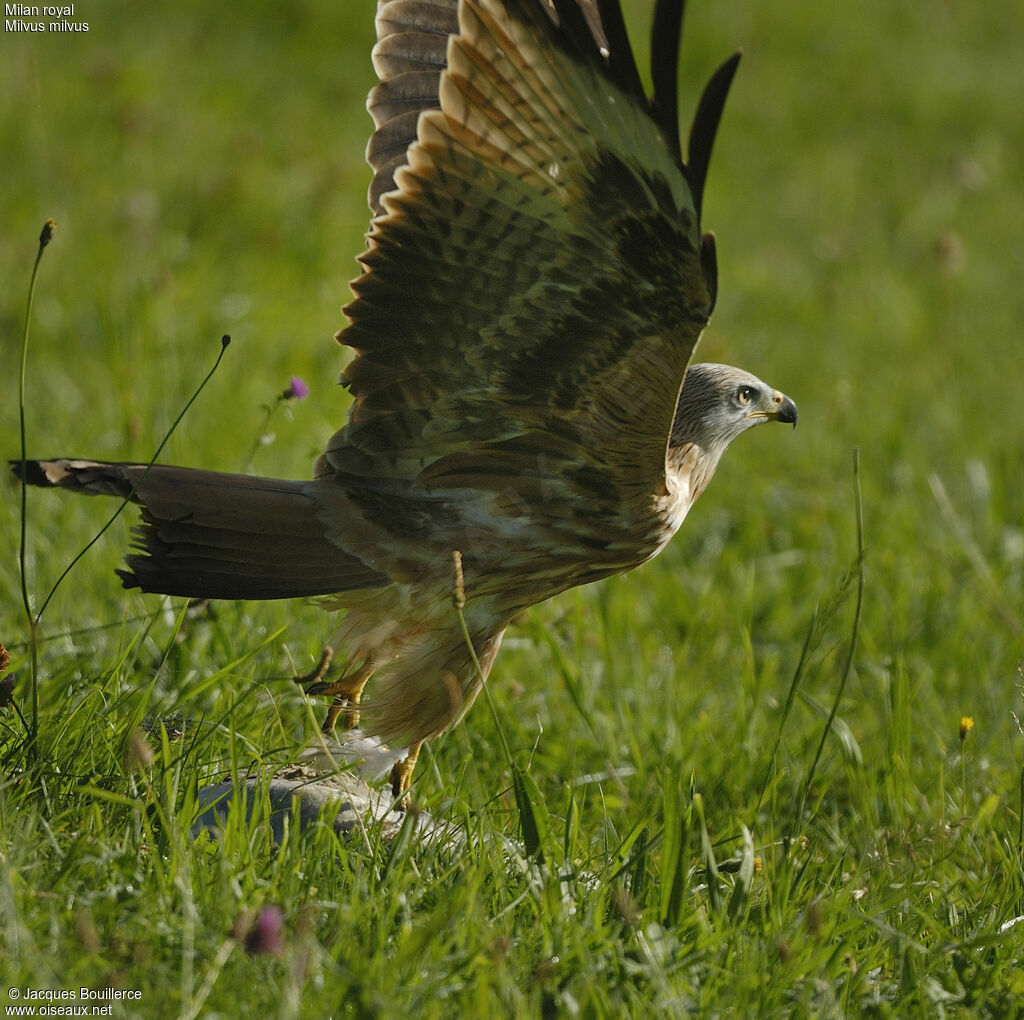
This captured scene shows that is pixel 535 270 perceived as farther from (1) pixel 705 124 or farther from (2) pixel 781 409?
(2) pixel 781 409

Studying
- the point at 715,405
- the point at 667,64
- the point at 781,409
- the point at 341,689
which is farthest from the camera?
the point at 781,409

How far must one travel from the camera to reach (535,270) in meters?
3.14

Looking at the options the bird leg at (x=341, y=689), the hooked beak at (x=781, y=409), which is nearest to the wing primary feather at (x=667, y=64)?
the hooked beak at (x=781, y=409)

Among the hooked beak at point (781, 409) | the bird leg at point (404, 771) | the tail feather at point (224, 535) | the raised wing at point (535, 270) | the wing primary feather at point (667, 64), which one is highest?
the wing primary feather at point (667, 64)

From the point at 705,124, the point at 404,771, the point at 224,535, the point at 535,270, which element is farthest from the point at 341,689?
the point at 705,124

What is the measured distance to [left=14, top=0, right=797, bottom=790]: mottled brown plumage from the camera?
2867 millimetres

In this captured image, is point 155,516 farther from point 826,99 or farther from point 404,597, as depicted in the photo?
point 826,99

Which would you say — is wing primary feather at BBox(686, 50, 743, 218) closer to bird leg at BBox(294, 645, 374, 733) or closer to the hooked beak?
the hooked beak

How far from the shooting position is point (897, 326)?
28.0 ft

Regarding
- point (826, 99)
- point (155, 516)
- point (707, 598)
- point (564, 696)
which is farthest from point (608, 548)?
point (826, 99)

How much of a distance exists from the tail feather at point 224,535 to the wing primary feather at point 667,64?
56.4 inches

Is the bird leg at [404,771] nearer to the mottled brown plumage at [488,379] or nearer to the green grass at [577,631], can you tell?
the mottled brown plumage at [488,379]

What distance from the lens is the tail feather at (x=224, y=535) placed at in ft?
10.6

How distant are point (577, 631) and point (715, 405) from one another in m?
0.94
